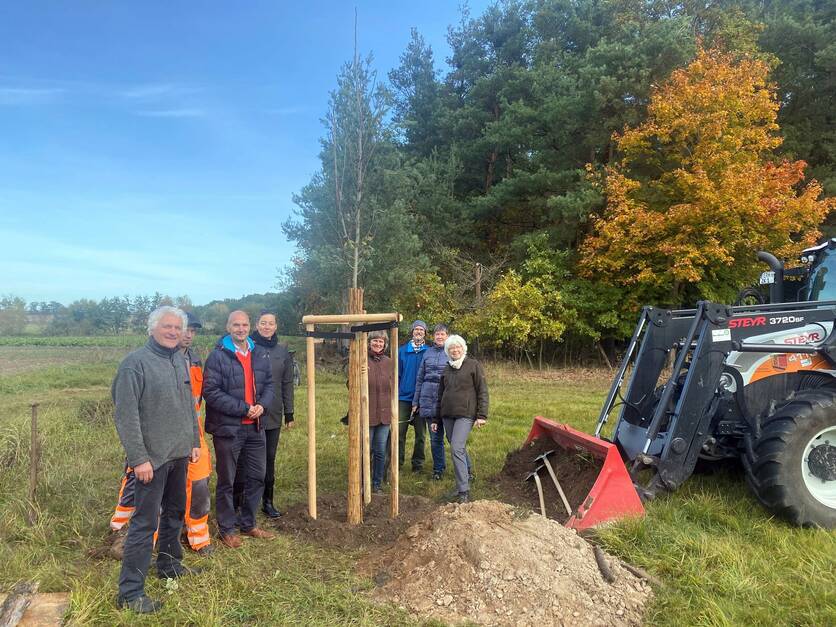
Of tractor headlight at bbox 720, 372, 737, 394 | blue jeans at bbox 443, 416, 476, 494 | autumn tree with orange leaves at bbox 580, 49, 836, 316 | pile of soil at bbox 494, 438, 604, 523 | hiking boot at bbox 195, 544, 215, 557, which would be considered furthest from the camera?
autumn tree with orange leaves at bbox 580, 49, 836, 316

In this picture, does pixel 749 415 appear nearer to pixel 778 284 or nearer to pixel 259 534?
pixel 778 284

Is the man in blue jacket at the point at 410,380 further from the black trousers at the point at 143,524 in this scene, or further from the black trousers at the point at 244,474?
the black trousers at the point at 143,524

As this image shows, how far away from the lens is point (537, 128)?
21.7 metres

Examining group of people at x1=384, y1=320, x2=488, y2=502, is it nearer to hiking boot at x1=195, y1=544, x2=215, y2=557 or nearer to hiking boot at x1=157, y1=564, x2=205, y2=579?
hiking boot at x1=195, y1=544, x2=215, y2=557

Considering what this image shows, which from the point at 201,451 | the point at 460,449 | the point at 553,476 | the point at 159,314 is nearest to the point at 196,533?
the point at 201,451

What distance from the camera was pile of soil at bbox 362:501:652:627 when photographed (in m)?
3.38

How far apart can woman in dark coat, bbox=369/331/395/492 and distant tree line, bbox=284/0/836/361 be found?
11555 mm

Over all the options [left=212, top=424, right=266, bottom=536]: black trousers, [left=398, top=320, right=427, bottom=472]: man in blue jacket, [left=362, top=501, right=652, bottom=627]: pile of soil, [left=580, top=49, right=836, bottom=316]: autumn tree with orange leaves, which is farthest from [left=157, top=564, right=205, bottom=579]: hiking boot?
[left=580, top=49, right=836, bottom=316]: autumn tree with orange leaves

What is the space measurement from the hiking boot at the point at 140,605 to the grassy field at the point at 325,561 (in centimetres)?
5

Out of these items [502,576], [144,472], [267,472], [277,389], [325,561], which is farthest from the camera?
[267,472]

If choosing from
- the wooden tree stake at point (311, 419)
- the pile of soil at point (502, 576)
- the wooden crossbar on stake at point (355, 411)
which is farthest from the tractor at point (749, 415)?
the wooden tree stake at point (311, 419)

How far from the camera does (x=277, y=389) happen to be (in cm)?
517

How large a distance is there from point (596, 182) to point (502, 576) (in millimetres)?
17719

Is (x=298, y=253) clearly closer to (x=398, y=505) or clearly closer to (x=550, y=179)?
(x=550, y=179)
